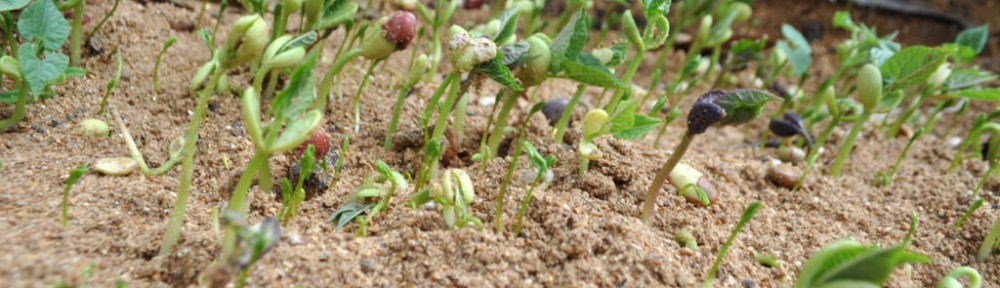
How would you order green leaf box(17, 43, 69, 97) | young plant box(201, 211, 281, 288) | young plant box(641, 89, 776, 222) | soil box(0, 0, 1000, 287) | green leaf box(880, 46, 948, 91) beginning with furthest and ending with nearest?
green leaf box(880, 46, 948, 91) → green leaf box(17, 43, 69, 97) → young plant box(641, 89, 776, 222) → soil box(0, 0, 1000, 287) → young plant box(201, 211, 281, 288)

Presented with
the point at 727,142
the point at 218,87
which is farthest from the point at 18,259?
the point at 727,142

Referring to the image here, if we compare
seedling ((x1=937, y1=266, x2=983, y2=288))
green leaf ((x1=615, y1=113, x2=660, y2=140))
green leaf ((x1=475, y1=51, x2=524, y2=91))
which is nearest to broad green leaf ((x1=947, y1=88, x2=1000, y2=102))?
Result: seedling ((x1=937, y1=266, x2=983, y2=288))

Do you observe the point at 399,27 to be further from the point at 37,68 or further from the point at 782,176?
the point at 782,176

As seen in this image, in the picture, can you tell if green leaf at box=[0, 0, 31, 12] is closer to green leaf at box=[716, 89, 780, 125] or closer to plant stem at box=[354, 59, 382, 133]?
plant stem at box=[354, 59, 382, 133]

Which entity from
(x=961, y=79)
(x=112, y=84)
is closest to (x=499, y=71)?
(x=112, y=84)

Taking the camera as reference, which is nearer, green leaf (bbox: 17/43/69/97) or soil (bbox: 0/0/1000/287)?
soil (bbox: 0/0/1000/287)
